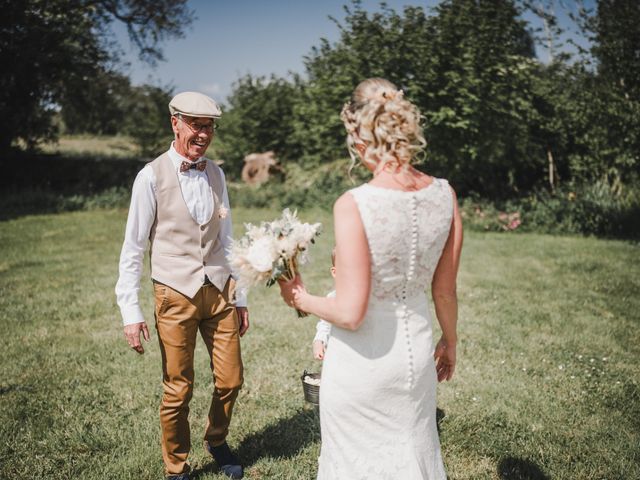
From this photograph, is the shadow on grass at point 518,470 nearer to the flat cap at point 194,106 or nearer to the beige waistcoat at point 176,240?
the beige waistcoat at point 176,240

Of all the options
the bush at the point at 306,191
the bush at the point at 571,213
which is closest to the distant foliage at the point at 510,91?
the bush at the point at 571,213

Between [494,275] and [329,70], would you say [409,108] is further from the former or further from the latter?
[329,70]

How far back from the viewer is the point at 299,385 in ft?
16.2

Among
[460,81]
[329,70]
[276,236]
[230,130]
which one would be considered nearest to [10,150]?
[230,130]

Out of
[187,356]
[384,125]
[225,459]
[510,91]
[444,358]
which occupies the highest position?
[510,91]

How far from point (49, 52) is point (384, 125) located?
60.1 ft

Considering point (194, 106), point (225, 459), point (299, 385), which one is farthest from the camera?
point (299, 385)

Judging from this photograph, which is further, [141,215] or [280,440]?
[280,440]

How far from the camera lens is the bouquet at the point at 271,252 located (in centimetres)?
226

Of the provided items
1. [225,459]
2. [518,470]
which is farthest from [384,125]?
[518,470]

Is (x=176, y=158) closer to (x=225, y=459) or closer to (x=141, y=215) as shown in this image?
(x=141, y=215)

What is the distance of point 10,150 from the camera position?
18.2 m

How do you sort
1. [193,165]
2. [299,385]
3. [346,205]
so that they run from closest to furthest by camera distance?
1. [346,205]
2. [193,165]
3. [299,385]

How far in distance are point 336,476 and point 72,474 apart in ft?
7.59
